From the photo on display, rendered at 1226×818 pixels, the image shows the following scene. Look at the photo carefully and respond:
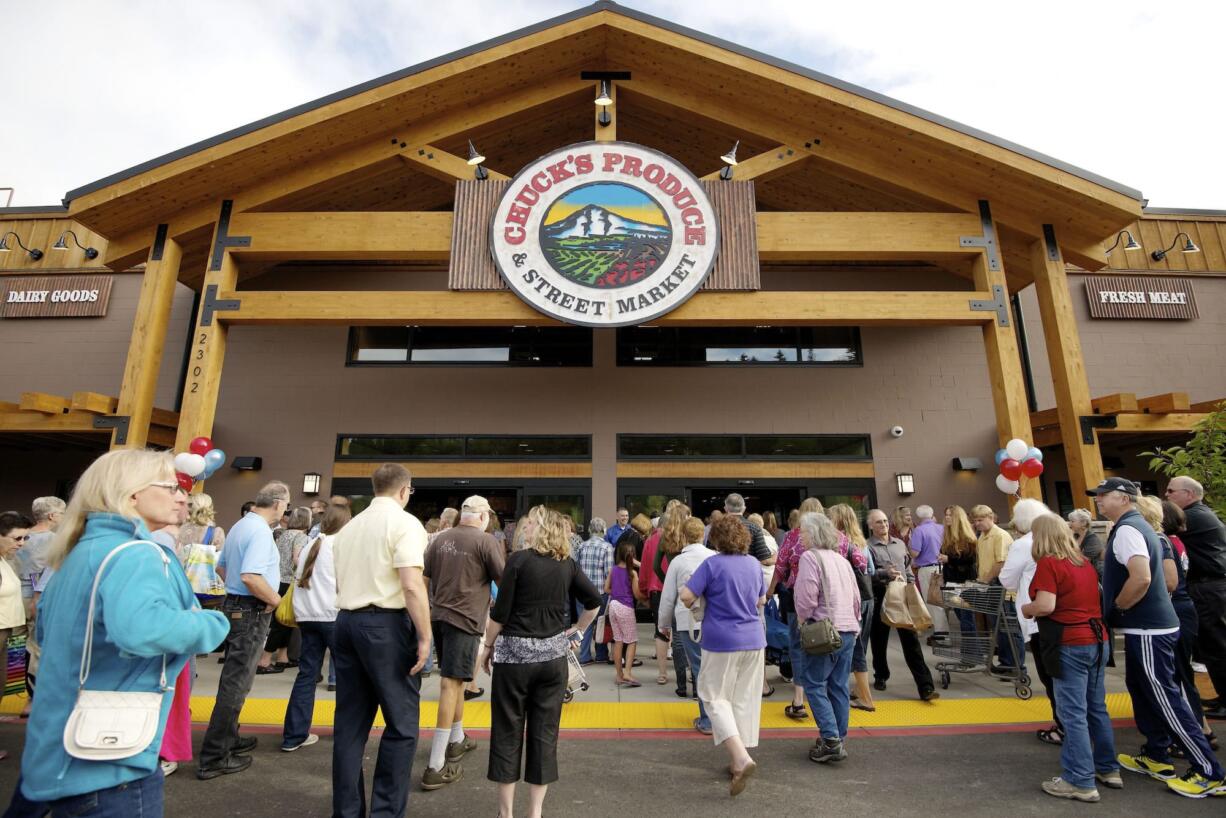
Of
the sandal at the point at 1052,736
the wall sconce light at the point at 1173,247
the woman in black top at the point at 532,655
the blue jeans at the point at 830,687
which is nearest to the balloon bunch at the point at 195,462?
the woman in black top at the point at 532,655

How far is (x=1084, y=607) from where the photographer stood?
4000mm

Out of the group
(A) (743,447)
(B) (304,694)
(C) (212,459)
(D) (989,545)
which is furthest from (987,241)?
(C) (212,459)

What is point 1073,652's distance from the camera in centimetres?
398

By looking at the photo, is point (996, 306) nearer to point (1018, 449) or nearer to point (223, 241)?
point (1018, 449)

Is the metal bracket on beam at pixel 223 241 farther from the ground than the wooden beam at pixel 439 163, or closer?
closer

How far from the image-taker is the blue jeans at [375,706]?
3.26 meters

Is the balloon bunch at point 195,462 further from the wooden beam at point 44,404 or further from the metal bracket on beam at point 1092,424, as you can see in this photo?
the metal bracket on beam at point 1092,424

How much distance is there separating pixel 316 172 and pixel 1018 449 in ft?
34.3

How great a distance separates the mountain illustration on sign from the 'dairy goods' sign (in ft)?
29.6

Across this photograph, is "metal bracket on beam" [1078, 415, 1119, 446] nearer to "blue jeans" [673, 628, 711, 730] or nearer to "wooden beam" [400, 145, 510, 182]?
"blue jeans" [673, 628, 711, 730]

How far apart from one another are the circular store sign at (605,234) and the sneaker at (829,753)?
566 cm

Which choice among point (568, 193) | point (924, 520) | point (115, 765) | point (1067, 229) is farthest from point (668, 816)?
point (1067, 229)

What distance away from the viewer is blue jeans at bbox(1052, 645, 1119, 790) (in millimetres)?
3887

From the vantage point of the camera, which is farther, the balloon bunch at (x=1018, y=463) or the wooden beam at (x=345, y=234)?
the wooden beam at (x=345, y=234)
